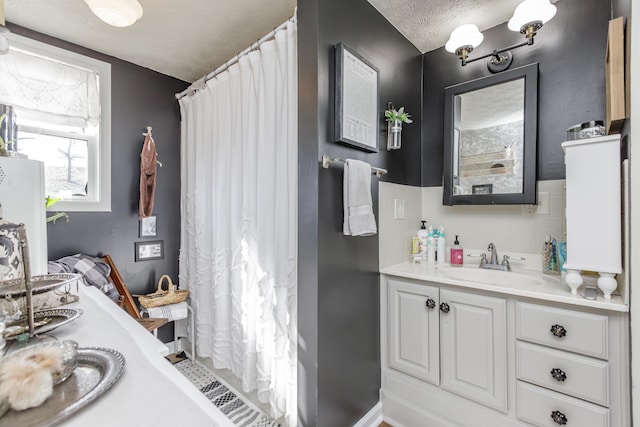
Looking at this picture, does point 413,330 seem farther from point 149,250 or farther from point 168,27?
point 168,27

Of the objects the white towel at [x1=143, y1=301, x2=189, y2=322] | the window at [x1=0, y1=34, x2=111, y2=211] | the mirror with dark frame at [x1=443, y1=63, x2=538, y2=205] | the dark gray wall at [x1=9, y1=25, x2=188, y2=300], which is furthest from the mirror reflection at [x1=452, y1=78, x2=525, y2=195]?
the window at [x1=0, y1=34, x2=111, y2=211]

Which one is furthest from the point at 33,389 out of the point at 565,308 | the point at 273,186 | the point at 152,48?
the point at 152,48

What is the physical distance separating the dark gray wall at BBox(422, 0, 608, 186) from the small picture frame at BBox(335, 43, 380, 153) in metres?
0.87

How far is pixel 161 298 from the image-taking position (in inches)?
87.4

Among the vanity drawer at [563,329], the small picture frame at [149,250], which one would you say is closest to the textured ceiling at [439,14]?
the vanity drawer at [563,329]

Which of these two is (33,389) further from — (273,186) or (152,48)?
(152,48)

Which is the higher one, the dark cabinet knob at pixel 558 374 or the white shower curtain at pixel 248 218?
the white shower curtain at pixel 248 218

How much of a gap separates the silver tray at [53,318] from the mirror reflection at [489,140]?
2.06m

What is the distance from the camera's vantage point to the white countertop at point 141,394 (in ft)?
1.50

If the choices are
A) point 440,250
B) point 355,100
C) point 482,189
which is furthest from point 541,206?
point 355,100

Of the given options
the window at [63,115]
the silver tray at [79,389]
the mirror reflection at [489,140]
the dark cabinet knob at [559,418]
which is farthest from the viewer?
the window at [63,115]

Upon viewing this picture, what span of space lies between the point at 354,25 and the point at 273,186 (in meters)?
1.00

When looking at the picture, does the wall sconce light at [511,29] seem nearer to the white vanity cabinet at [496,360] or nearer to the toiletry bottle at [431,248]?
the toiletry bottle at [431,248]

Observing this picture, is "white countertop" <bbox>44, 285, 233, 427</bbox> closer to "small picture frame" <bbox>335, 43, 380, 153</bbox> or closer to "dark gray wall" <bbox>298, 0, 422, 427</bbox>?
"dark gray wall" <bbox>298, 0, 422, 427</bbox>
